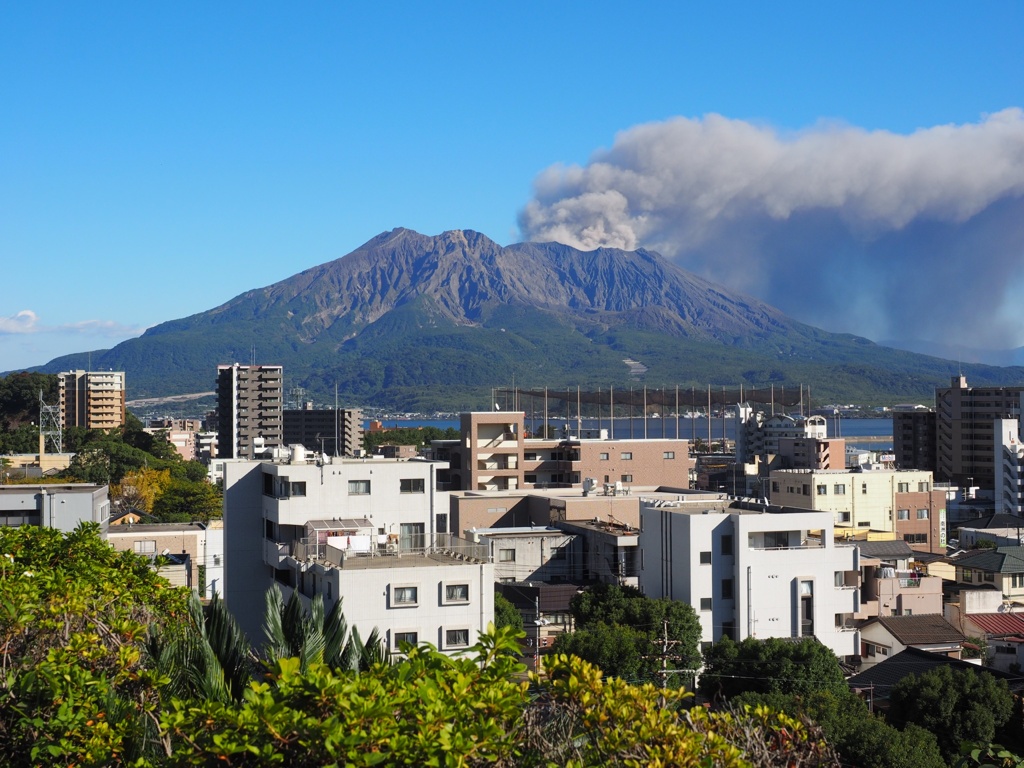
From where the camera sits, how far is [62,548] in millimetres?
12695

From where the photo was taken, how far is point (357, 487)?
21031 mm

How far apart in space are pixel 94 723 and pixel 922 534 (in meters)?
41.3

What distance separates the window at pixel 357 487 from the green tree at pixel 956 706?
9.49 meters

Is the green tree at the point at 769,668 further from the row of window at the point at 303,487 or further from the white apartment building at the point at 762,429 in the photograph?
the white apartment building at the point at 762,429

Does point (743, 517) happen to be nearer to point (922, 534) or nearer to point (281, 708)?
point (281, 708)

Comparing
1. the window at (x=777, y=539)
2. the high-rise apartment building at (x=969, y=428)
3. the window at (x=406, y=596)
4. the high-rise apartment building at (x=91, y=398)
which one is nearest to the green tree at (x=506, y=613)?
the window at (x=406, y=596)

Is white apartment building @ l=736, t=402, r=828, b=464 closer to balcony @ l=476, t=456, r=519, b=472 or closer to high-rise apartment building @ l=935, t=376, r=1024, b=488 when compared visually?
high-rise apartment building @ l=935, t=376, r=1024, b=488

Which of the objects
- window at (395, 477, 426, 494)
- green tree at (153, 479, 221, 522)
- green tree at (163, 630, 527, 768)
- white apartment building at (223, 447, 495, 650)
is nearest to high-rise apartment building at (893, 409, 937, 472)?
green tree at (153, 479, 221, 522)

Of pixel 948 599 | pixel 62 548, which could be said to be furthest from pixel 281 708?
pixel 948 599

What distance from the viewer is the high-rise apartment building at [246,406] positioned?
305 feet

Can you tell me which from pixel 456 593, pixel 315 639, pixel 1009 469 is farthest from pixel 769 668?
pixel 1009 469

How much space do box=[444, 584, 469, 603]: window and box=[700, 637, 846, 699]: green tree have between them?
4.36m

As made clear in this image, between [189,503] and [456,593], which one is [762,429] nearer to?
[189,503]

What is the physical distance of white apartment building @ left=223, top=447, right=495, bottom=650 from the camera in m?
16.6
